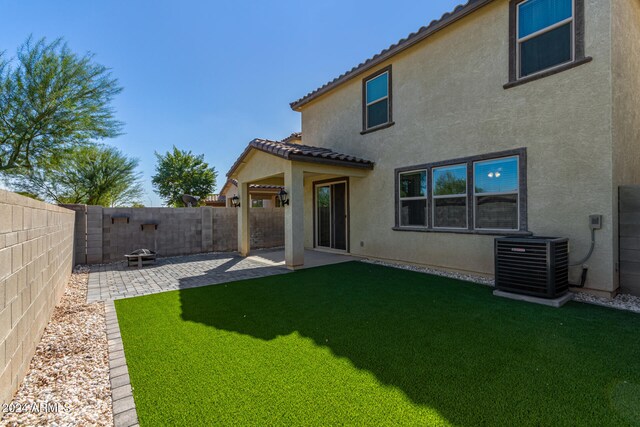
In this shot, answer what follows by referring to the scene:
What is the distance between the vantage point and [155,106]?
56.1 ft

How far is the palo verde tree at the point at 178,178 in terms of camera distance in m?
33.2

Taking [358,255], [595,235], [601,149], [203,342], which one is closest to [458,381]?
[203,342]

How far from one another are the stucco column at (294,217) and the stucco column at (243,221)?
136 inches

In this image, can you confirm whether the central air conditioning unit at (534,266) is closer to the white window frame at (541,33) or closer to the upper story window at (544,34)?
the white window frame at (541,33)

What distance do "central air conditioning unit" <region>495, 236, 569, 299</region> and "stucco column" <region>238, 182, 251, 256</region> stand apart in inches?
339

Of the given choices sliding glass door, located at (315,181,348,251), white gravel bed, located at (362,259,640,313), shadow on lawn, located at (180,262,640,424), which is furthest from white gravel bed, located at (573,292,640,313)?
sliding glass door, located at (315,181,348,251)

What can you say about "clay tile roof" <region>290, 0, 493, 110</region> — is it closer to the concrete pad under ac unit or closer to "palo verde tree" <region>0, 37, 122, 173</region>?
the concrete pad under ac unit

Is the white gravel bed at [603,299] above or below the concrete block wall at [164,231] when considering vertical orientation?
below

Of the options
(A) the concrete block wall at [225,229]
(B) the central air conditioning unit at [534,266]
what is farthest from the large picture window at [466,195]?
(A) the concrete block wall at [225,229]

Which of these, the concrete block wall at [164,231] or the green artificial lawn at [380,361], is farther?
the concrete block wall at [164,231]

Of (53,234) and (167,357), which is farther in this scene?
(53,234)

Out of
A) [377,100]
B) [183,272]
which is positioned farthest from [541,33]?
[183,272]

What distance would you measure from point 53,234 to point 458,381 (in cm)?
611

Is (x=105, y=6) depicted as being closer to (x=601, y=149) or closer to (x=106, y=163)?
(x=106, y=163)
